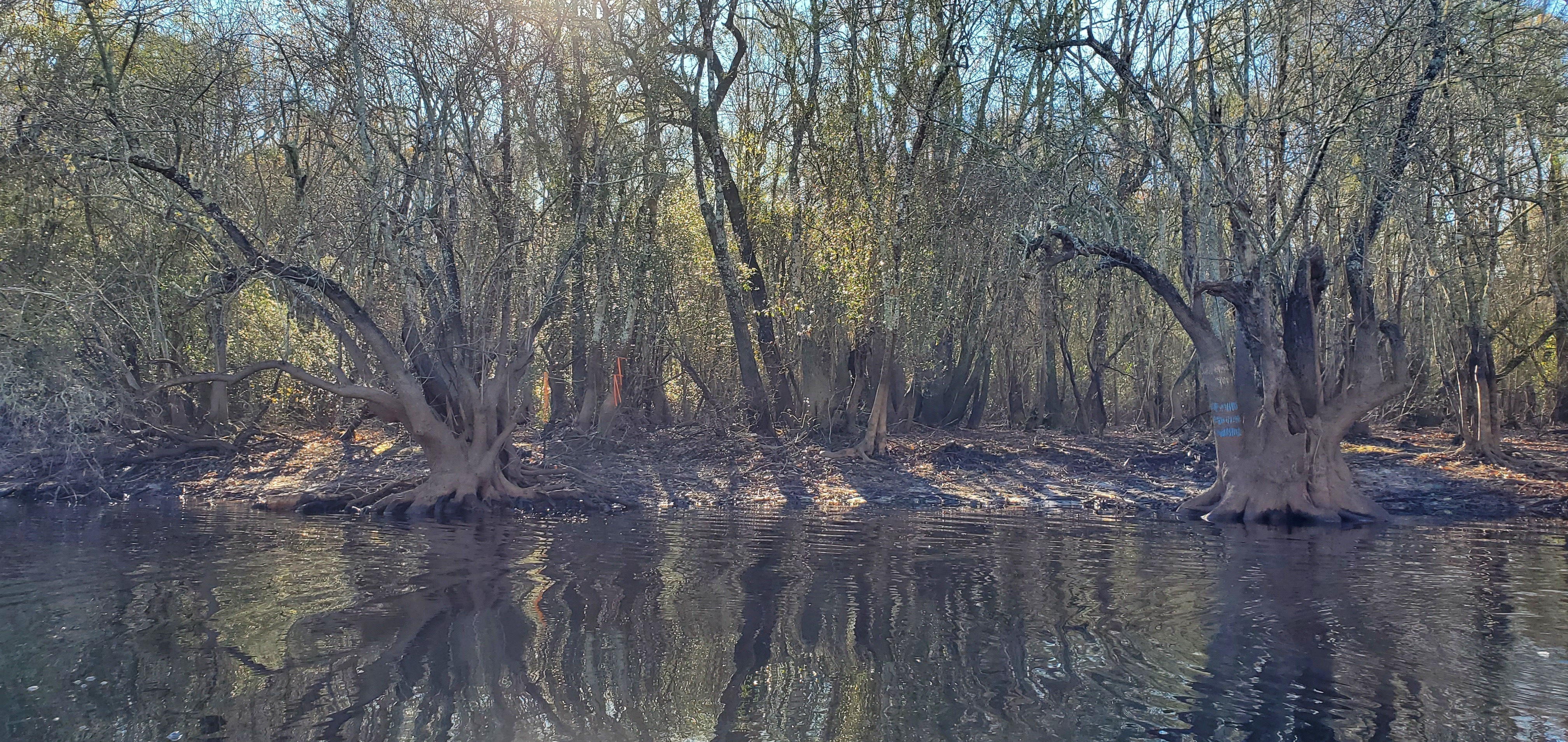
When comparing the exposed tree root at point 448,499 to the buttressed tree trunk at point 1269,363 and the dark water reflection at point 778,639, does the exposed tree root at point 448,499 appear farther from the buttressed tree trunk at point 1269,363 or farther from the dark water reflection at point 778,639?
the buttressed tree trunk at point 1269,363

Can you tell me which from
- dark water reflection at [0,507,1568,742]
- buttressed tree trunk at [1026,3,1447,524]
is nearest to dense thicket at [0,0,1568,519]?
buttressed tree trunk at [1026,3,1447,524]

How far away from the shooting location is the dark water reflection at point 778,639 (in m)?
6.67

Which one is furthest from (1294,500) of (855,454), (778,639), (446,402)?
(446,402)

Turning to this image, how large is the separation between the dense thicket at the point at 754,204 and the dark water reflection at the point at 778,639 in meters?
3.71

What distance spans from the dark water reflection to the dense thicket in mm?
3712

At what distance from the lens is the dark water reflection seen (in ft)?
21.9

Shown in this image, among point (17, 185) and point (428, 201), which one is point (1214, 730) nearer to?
point (428, 201)

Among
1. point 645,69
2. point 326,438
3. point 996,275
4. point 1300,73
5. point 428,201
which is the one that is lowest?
Answer: point 326,438

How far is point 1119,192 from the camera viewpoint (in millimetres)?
17922

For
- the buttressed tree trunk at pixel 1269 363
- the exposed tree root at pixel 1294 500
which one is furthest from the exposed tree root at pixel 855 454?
the exposed tree root at pixel 1294 500

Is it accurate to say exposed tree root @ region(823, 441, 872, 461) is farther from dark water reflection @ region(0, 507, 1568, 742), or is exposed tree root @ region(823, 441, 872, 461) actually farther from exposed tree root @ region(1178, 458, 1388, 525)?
dark water reflection @ region(0, 507, 1568, 742)

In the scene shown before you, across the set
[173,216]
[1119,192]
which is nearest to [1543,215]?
[1119,192]

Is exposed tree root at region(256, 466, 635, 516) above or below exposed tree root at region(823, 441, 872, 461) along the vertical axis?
below

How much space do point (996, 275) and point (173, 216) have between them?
1228cm
